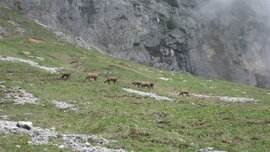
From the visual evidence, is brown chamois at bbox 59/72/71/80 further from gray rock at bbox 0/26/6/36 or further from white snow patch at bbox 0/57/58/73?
gray rock at bbox 0/26/6/36

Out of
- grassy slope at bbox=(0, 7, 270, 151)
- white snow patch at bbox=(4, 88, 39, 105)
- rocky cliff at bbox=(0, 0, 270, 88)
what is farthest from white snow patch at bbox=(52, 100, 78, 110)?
rocky cliff at bbox=(0, 0, 270, 88)

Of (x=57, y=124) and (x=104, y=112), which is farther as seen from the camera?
(x=104, y=112)

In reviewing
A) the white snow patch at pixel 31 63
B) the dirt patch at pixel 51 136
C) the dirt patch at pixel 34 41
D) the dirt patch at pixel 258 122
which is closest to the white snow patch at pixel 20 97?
the dirt patch at pixel 51 136

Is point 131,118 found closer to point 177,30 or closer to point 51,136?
point 51,136

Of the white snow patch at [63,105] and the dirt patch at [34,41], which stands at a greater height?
the dirt patch at [34,41]

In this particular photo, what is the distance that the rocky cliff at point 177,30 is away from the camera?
144 m

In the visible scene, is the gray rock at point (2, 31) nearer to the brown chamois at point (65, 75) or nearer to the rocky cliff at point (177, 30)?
→ the rocky cliff at point (177, 30)

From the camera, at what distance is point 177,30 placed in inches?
6624

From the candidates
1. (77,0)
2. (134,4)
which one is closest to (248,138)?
(77,0)

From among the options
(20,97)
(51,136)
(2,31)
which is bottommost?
(20,97)

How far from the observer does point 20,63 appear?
67000 mm

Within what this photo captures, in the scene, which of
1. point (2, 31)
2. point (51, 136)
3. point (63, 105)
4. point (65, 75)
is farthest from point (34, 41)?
point (51, 136)

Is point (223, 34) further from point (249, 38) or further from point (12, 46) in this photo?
point (12, 46)

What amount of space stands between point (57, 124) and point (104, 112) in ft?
20.9
